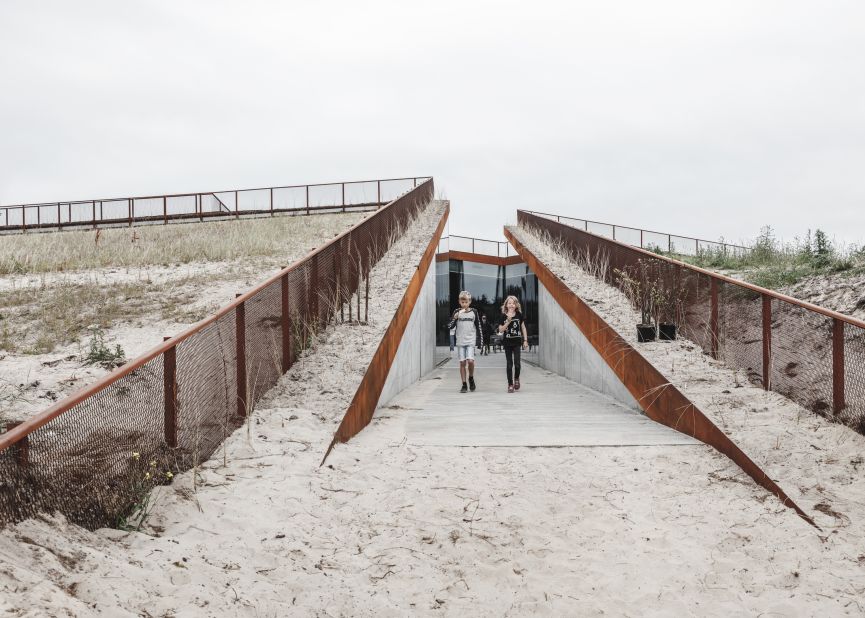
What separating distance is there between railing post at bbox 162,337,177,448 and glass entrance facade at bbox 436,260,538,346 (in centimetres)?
2563

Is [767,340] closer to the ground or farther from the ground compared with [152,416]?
farther from the ground

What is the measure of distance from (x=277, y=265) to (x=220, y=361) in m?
8.39

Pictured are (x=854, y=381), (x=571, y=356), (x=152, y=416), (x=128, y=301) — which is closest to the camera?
(x=152, y=416)

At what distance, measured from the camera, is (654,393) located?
6.86 metres

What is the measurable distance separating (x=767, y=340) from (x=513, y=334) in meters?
3.97

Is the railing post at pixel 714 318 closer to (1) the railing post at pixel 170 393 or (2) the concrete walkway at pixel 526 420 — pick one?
(2) the concrete walkway at pixel 526 420

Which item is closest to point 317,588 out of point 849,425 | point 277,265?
point 849,425

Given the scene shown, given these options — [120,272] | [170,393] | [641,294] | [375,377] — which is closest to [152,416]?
[170,393]

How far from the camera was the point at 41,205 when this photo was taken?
1058 inches

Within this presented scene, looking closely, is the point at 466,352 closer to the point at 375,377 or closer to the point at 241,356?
the point at 375,377

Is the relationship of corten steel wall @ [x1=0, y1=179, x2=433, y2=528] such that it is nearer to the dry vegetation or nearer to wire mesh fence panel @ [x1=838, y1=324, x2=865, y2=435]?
the dry vegetation

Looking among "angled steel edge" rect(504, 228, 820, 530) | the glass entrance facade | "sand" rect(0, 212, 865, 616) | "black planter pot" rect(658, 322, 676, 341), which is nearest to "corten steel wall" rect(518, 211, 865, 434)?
"black planter pot" rect(658, 322, 676, 341)

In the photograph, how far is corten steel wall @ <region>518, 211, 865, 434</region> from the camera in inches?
197

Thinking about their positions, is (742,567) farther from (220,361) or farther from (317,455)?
(220,361)
